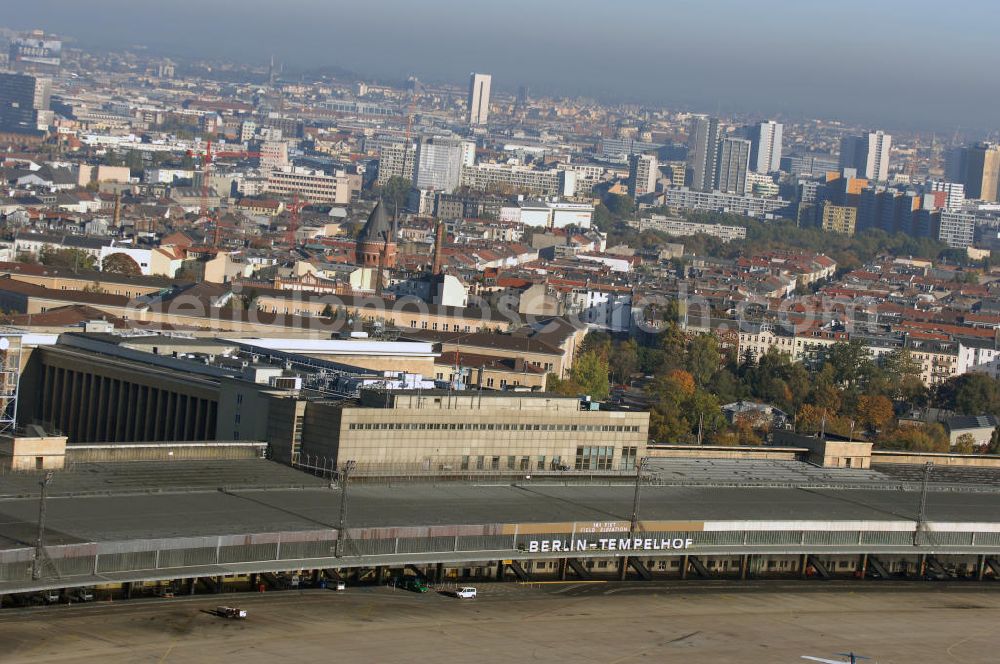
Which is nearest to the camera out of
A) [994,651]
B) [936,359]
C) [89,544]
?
[89,544]

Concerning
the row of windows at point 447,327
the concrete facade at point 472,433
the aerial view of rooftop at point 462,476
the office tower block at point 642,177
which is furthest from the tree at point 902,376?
the office tower block at point 642,177

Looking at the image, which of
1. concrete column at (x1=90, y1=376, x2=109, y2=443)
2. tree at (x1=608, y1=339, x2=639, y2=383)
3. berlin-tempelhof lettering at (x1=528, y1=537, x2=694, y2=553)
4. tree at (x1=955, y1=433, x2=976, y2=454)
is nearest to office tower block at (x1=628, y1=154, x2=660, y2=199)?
tree at (x1=608, y1=339, x2=639, y2=383)

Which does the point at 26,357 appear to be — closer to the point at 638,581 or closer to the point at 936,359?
the point at 638,581

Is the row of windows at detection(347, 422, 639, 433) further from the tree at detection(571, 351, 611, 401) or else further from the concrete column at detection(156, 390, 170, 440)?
the tree at detection(571, 351, 611, 401)

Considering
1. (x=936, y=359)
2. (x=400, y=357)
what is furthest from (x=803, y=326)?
(x=400, y=357)

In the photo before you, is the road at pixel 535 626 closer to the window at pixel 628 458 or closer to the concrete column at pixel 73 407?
the window at pixel 628 458

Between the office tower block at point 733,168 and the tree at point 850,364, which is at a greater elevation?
the office tower block at point 733,168

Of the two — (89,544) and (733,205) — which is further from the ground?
(733,205)
